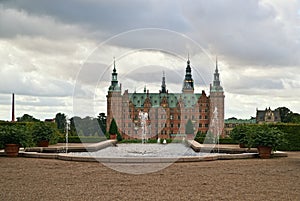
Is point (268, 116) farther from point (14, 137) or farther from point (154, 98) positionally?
point (14, 137)

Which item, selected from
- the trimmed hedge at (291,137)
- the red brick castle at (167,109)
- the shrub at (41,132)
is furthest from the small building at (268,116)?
the shrub at (41,132)

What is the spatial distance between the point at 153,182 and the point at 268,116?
90141mm

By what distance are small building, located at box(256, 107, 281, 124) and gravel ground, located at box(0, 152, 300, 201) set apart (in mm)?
83666

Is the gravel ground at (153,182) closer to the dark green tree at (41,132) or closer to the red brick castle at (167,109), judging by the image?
the dark green tree at (41,132)

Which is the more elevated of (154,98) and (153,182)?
(154,98)

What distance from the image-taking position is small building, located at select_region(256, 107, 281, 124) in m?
94.9

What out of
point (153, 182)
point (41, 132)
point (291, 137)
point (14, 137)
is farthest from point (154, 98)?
point (153, 182)

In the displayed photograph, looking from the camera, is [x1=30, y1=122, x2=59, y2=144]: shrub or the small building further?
the small building

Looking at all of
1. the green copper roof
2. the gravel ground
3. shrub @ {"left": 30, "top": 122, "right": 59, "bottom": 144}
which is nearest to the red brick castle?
the green copper roof

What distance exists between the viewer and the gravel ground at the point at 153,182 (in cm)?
831

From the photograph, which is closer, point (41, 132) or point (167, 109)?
point (41, 132)

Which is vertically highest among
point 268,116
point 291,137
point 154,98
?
point 154,98

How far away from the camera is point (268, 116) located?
96562mm

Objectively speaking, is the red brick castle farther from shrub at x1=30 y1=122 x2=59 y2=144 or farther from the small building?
shrub at x1=30 y1=122 x2=59 y2=144
